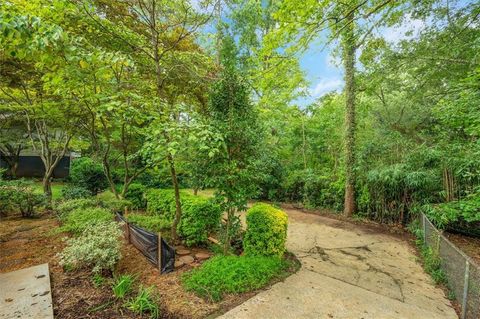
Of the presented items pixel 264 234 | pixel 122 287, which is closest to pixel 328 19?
pixel 264 234

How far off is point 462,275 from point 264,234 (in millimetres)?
2472

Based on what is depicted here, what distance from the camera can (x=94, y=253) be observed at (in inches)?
115

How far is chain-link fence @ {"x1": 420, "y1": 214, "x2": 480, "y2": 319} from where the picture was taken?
97.4 inches

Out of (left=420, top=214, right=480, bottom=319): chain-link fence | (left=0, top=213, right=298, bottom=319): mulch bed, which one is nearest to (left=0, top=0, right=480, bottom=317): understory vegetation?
(left=0, top=213, right=298, bottom=319): mulch bed

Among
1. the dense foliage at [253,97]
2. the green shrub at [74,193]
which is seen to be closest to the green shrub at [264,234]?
the dense foliage at [253,97]

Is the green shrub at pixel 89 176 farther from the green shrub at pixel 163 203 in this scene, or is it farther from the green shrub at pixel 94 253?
the green shrub at pixel 94 253

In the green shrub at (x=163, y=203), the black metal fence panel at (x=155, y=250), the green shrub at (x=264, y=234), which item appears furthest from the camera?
the green shrub at (x=163, y=203)

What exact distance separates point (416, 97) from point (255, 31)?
393 inches

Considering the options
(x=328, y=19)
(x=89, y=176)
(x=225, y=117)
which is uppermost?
(x=328, y=19)

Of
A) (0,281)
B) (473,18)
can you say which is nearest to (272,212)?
(0,281)

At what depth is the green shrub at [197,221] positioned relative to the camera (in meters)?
4.25

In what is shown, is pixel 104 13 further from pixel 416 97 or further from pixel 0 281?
pixel 416 97

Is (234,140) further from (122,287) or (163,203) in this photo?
(163,203)

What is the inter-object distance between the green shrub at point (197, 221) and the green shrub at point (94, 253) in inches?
52.0
